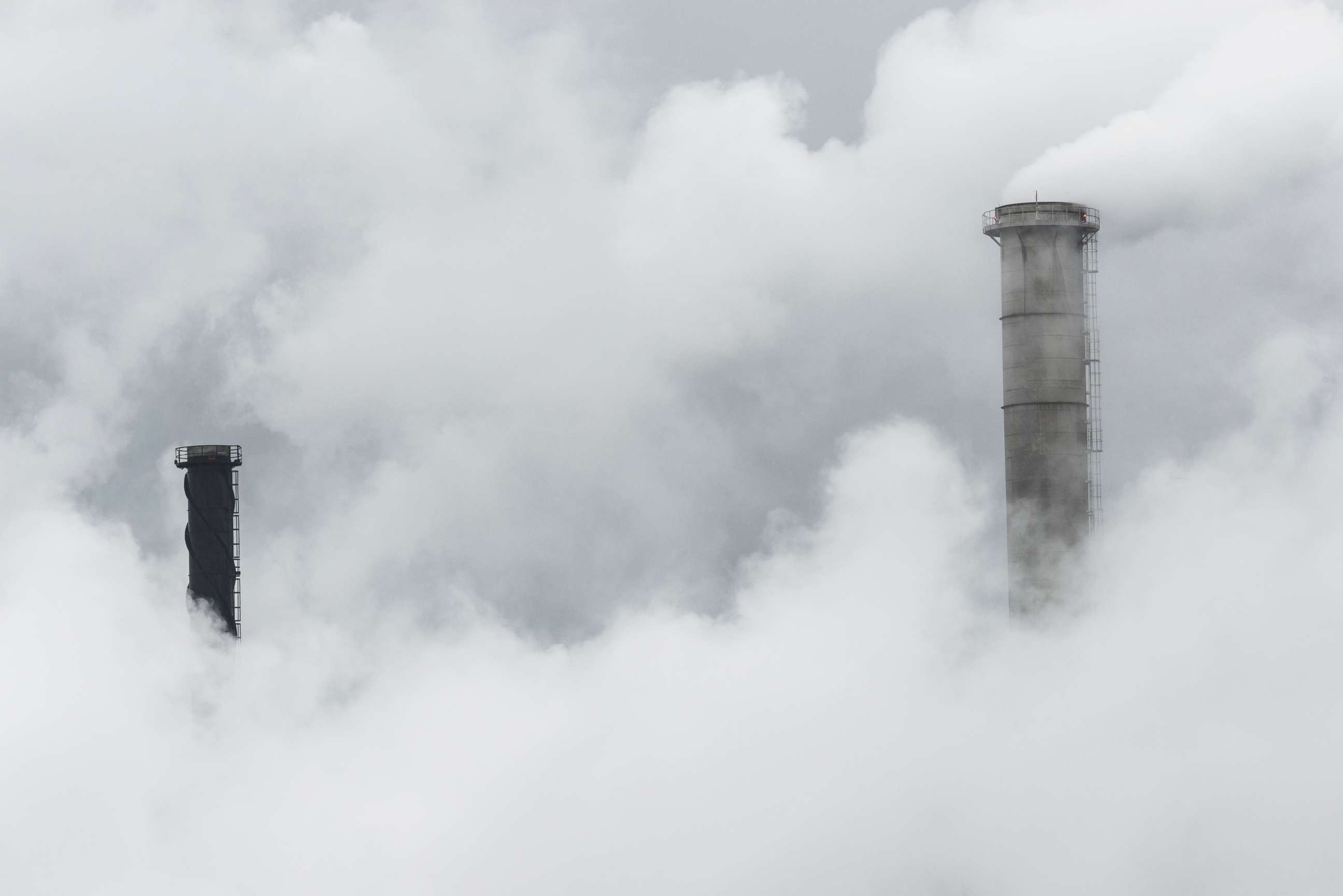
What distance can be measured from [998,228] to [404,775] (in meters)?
20.4

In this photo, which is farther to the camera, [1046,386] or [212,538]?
[212,538]

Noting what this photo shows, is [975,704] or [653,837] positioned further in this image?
[975,704]

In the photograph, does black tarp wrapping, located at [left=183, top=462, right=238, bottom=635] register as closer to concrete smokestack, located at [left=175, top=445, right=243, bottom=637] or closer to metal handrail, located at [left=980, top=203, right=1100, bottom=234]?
concrete smokestack, located at [left=175, top=445, right=243, bottom=637]

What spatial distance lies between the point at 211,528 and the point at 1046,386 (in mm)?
23682

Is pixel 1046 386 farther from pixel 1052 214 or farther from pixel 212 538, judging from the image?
pixel 212 538

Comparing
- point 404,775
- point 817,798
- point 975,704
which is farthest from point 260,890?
point 975,704

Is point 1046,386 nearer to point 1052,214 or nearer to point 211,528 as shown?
point 1052,214

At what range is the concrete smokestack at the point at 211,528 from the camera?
54.6 m

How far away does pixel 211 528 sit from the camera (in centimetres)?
5475

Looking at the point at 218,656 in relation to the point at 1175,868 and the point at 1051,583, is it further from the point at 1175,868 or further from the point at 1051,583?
the point at 1175,868

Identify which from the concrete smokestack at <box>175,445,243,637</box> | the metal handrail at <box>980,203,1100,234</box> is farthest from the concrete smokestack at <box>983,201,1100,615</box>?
the concrete smokestack at <box>175,445,243,637</box>

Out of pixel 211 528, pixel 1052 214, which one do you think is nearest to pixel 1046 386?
pixel 1052 214

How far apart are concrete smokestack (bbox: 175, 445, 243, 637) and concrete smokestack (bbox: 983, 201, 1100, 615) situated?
72.6 feet

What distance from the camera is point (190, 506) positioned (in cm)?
5469
